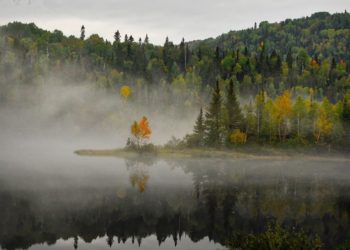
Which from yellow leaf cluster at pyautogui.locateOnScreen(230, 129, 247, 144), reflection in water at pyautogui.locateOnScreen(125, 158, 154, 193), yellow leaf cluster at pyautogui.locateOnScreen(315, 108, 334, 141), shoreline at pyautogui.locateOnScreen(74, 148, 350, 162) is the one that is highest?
yellow leaf cluster at pyautogui.locateOnScreen(315, 108, 334, 141)

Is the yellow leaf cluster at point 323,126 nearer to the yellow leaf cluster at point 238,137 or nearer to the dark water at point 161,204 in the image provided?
the yellow leaf cluster at point 238,137

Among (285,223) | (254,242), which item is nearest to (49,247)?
(254,242)

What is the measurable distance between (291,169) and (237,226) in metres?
61.1

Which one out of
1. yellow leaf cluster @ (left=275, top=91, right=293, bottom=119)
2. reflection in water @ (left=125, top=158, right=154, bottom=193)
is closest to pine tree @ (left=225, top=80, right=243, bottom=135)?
yellow leaf cluster @ (left=275, top=91, right=293, bottom=119)

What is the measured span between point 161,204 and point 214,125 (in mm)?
74396

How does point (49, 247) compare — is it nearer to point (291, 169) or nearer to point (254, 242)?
point (254, 242)

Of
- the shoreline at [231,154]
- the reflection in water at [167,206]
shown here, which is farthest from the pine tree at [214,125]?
the reflection in water at [167,206]

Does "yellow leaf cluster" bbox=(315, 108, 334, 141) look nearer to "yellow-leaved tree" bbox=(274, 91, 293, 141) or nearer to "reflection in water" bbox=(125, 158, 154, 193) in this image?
"yellow-leaved tree" bbox=(274, 91, 293, 141)

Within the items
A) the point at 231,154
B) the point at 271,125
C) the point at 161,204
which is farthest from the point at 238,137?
the point at 161,204

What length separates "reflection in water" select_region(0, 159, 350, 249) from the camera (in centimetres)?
5550

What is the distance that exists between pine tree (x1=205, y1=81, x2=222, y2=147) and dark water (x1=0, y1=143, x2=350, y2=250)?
2269 cm

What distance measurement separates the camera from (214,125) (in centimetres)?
14462

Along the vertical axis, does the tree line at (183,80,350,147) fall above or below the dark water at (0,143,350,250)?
above

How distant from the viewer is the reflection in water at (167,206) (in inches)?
2185
